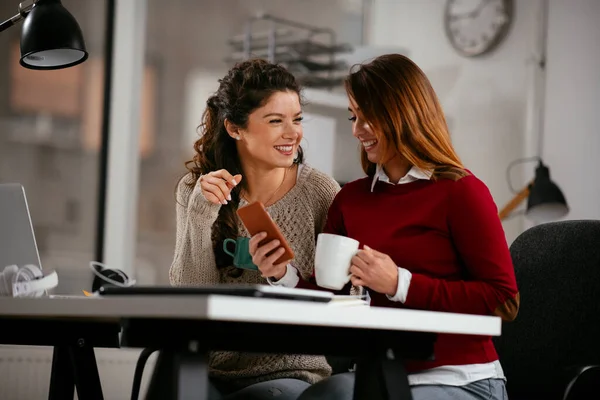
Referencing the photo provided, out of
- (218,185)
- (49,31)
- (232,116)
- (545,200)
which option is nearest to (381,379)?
(218,185)

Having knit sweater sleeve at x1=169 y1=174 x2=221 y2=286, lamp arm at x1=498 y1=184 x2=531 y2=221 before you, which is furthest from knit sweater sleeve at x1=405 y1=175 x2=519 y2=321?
lamp arm at x1=498 y1=184 x2=531 y2=221

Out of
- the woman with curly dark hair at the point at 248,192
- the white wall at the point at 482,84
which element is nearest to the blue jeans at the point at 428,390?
the woman with curly dark hair at the point at 248,192

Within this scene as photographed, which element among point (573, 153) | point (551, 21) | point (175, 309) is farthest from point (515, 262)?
point (551, 21)

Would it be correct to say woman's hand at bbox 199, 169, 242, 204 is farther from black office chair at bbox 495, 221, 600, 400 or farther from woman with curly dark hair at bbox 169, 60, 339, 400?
black office chair at bbox 495, 221, 600, 400

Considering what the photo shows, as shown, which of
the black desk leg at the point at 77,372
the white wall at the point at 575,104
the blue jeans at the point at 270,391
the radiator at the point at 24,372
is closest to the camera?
the black desk leg at the point at 77,372

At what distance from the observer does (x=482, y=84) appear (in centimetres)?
442

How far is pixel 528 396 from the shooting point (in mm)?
2088

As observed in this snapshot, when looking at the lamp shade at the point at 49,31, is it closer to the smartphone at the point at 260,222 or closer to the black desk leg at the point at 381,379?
the smartphone at the point at 260,222

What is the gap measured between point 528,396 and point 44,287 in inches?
48.3

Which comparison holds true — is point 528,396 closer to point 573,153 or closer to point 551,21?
point 573,153

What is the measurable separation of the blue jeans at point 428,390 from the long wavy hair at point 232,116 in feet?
2.06

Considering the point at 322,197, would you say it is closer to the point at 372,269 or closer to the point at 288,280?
the point at 288,280

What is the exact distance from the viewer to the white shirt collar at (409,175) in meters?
1.71

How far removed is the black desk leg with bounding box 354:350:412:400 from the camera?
122 centimetres
